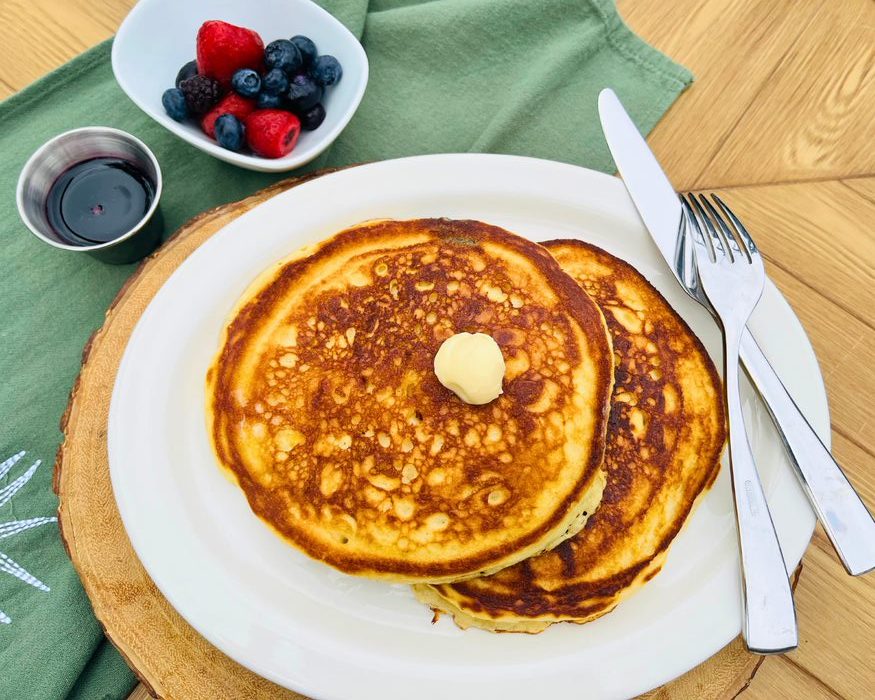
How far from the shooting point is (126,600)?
1360 millimetres

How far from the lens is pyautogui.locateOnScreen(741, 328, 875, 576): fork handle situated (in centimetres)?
128

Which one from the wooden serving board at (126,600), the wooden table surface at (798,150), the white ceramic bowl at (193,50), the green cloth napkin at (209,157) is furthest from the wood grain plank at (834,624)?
the white ceramic bowl at (193,50)

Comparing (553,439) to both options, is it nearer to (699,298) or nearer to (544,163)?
(699,298)

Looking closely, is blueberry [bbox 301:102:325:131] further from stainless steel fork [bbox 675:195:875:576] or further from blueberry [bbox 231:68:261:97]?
stainless steel fork [bbox 675:195:875:576]

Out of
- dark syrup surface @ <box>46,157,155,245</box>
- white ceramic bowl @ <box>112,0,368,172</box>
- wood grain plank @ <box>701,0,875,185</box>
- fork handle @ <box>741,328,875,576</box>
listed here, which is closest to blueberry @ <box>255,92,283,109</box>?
white ceramic bowl @ <box>112,0,368,172</box>

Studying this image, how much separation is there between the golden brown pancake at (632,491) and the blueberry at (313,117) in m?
0.80

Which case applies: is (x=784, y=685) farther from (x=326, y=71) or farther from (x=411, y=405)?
(x=326, y=71)

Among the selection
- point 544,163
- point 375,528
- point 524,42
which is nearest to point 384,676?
point 375,528

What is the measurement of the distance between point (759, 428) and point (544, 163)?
74 cm

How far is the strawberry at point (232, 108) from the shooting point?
59.2 inches

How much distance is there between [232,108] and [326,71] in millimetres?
235

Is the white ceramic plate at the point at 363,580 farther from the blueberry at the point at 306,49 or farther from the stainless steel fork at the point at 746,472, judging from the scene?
the blueberry at the point at 306,49

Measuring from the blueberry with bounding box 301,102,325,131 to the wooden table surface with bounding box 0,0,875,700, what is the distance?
25.9 inches

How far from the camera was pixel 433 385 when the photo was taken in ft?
4.00
